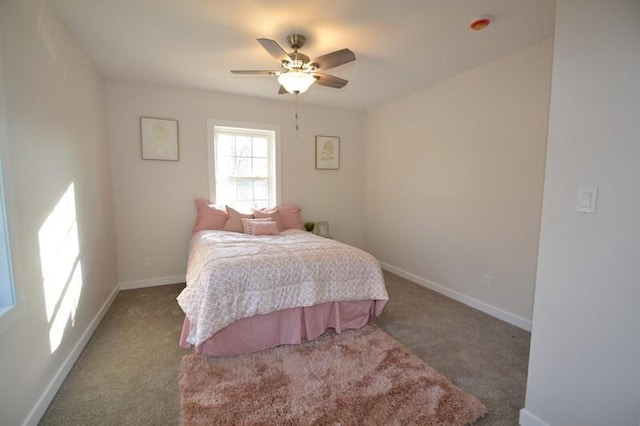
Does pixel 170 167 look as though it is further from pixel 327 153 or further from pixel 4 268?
pixel 4 268

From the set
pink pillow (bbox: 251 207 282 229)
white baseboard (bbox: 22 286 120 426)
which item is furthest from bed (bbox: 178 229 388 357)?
pink pillow (bbox: 251 207 282 229)

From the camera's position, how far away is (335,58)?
2.16 metres

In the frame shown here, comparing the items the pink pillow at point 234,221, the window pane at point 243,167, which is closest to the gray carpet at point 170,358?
the pink pillow at point 234,221

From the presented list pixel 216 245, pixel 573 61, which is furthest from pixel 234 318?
pixel 573 61

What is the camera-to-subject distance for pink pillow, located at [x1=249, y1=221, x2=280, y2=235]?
3422mm

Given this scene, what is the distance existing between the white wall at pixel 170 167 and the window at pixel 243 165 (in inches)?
4.3

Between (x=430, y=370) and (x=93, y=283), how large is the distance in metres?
2.87

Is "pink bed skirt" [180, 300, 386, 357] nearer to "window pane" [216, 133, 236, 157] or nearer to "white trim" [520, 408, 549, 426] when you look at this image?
"white trim" [520, 408, 549, 426]

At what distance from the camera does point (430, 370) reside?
6.32ft

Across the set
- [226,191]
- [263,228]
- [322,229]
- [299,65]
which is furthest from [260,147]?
[299,65]

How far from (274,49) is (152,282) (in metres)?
3.12

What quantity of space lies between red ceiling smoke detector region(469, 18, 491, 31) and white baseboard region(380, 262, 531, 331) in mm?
2448

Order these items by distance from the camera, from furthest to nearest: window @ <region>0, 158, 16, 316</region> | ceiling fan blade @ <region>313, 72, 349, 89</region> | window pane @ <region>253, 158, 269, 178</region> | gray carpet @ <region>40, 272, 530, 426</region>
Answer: window pane @ <region>253, 158, 269, 178</region>, ceiling fan blade @ <region>313, 72, 349, 89</region>, gray carpet @ <region>40, 272, 530, 426</region>, window @ <region>0, 158, 16, 316</region>

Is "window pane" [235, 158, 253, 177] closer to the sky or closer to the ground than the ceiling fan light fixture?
closer to the ground
